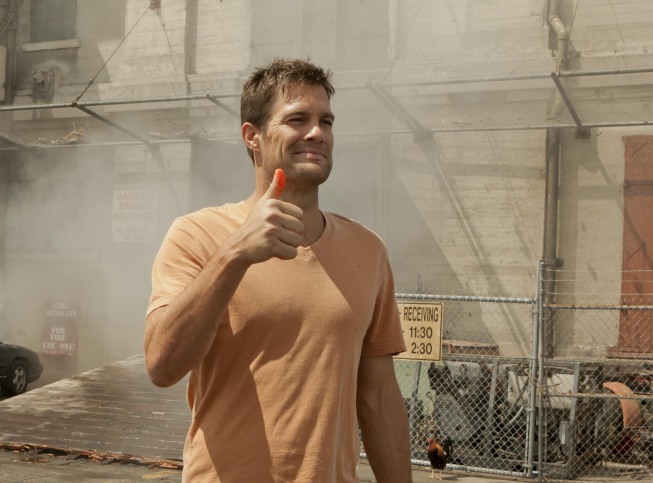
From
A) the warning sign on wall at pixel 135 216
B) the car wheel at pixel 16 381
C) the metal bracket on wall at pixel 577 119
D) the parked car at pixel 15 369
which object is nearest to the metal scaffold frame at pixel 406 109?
the metal bracket on wall at pixel 577 119

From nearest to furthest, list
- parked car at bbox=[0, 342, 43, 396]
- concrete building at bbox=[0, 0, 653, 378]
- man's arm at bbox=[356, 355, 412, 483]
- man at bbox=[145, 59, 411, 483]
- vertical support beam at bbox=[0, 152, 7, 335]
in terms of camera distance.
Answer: man at bbox=[145, 59, 411, 483]
man's arm at bbox=[356, 355, 412, 483]
concrete building at bbox=[0, 0, 653, 378]
parked car at bbox=[0, 342, 43, 396]
vertical support beam at bbox=[0, 152, 7, 335]

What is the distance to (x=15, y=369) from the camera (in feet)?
36.5

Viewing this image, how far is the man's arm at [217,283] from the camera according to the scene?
5.12ft

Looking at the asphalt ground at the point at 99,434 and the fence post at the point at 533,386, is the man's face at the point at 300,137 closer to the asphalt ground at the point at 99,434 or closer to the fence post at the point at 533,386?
the asphalt ground at the point at 99,434

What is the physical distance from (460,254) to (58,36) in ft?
27.1

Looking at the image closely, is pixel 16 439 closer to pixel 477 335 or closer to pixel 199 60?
pixel 477 335

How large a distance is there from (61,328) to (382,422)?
12.3 metres

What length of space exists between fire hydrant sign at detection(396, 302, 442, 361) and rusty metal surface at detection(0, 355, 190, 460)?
84.9 inches

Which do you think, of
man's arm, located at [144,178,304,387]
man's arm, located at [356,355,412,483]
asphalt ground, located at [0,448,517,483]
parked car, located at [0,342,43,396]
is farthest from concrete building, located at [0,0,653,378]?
man's arm, located at [144,178,304,387]

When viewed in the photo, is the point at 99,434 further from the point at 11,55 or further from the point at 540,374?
the point at 11,55

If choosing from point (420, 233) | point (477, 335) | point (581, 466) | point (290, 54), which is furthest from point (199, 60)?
point (581, 466)

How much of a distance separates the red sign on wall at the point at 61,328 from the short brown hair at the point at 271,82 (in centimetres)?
1222

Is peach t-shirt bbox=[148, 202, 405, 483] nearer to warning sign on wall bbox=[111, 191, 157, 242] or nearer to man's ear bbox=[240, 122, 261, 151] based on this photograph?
man's ear bbox=[240, 122, 261, 151]

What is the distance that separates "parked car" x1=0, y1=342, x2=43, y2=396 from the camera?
35.9 ft
